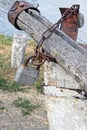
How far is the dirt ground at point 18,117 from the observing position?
192 inches

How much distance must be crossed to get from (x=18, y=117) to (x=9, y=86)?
0.99m

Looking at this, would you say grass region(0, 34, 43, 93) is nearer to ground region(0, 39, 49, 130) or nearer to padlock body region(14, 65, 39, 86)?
ground region(0, 39, 49, 130)

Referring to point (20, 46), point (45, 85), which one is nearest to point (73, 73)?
point (45, 85)

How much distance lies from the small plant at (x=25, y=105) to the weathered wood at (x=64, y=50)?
2268 mm

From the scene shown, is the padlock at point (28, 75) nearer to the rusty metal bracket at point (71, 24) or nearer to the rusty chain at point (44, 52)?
the rusty chain at point (44, 52)

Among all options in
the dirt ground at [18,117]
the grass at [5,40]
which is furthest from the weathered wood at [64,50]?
the grass at [5,40]

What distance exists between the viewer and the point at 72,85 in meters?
2.87

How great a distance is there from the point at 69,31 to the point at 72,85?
0.49 m

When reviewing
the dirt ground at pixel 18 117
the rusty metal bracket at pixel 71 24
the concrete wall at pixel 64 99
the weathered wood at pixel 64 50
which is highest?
the rusty metal bracket at pixel 71 24

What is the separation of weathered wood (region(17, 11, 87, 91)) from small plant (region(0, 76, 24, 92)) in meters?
2.82

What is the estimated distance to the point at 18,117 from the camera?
16.7ft

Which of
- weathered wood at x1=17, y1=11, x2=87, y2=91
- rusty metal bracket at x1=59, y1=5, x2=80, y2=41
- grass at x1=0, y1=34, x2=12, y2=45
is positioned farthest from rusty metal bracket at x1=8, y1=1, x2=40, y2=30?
grass at x1=0, y1=34, x2=12, y2=45

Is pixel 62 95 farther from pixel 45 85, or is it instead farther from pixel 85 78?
pixel 85 78

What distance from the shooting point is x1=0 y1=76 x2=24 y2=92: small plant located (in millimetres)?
5918
